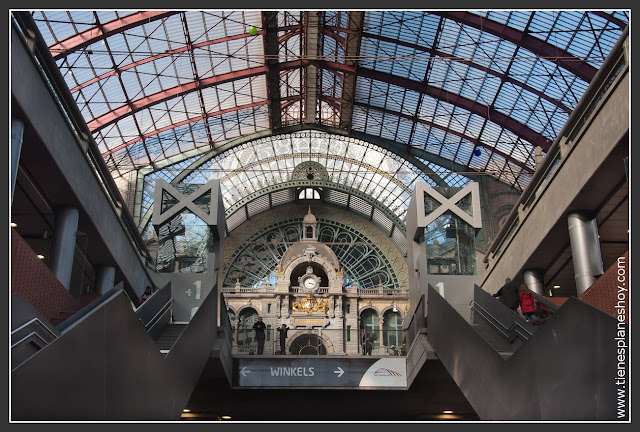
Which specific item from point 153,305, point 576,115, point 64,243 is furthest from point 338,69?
point 153,305

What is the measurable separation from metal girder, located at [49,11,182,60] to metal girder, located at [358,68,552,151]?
14.6m

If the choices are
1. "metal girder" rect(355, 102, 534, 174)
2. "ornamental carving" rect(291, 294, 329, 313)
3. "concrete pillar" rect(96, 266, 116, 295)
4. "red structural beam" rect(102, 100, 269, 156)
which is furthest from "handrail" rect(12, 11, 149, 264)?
"metal girder" rect(355, 102, 534, 174)

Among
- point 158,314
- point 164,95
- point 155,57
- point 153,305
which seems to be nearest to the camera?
point 153,305

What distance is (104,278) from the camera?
904 inches

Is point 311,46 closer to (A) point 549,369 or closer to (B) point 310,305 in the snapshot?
(B) point 310,305

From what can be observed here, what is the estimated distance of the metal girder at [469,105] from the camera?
140ft

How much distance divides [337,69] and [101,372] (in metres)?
36.7

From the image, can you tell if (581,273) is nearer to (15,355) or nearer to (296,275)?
(15,355)

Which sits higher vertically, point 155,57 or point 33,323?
point 155,57

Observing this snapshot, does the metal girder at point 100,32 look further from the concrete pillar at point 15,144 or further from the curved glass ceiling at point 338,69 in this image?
the concrete pillar at point 15,144

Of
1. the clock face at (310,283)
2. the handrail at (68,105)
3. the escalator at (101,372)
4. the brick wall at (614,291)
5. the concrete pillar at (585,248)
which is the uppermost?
the clock face at (310,283)

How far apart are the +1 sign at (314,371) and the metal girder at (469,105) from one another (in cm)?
2534

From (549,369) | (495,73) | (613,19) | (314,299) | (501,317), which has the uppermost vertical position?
(495,73)

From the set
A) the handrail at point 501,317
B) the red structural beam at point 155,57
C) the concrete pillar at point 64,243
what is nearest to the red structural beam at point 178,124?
the red structural beam at point 155,57
